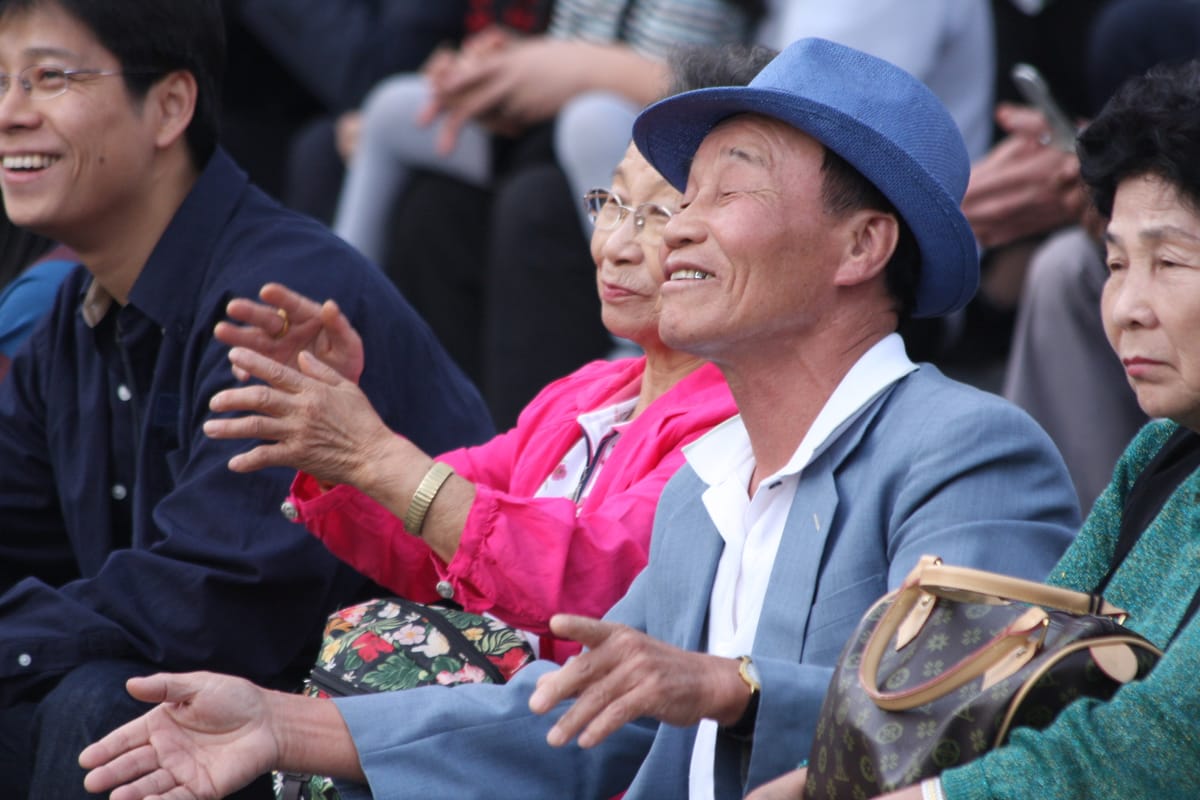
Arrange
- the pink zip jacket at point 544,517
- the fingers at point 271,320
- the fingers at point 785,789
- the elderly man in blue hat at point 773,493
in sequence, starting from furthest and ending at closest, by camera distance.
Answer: the fingers at point 271,320
the pink zip jacket at point 544,517
the elderly man in blue hat at point 773,493
the fingers at point 785,789

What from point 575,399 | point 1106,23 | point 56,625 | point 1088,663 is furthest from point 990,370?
point 1088,663

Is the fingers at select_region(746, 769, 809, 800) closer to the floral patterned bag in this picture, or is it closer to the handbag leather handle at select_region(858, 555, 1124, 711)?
Answer: the handbag leather handle at select_region(858, 555, 1124, 711)

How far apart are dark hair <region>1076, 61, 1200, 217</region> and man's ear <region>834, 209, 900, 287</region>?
1.14ft

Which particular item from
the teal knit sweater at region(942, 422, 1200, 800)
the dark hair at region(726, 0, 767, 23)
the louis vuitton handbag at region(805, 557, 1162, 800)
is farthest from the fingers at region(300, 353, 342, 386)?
the dark hair at region(726, 0, 767, 23)

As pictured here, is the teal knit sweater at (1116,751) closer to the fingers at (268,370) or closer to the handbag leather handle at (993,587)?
the handbag leather handle at (993,587)

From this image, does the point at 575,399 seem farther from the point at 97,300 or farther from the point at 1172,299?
the point at 1172,299

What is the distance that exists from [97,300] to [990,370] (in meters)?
2.85

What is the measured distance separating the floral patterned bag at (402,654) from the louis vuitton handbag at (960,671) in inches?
31.8

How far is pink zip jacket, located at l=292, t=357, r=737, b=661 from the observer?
2.90 meters

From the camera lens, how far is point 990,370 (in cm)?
552

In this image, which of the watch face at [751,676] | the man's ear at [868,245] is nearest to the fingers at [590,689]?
the watch face at [751,676]

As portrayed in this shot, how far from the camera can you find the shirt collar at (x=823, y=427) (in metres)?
2.64

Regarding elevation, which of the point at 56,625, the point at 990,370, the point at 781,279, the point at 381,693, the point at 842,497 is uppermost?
the point at 781,279

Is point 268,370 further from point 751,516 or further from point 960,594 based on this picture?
point 960,594
